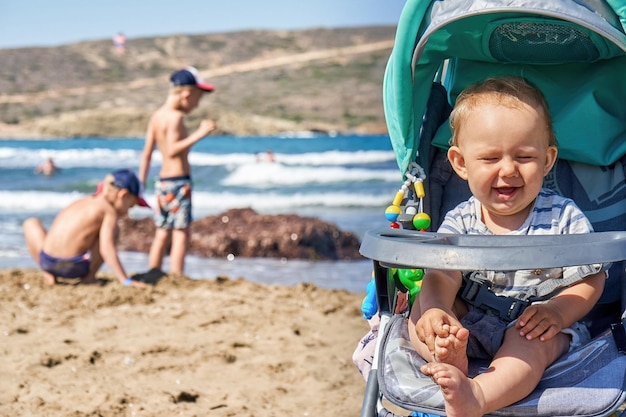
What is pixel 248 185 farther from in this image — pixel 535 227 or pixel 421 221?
pixel 535 227

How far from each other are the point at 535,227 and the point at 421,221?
40 centimetres

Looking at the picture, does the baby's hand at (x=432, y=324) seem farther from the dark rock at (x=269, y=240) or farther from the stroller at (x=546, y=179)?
the dark rock at (x=269, y=240)

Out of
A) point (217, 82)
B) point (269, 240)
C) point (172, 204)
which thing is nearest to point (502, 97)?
point (172, 204)

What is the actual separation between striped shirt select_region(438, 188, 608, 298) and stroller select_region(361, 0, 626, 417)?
0.48 ft

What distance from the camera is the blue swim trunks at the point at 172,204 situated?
22.1ft

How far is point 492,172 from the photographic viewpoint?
8.85 feet

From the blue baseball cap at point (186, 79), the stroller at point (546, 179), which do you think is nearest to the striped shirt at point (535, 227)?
the stroller at point (546, 179)

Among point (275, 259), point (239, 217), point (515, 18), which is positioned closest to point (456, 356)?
point (515, 18)

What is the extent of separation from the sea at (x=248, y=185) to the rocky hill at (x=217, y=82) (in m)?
3.24

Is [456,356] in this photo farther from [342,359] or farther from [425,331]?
[342,359]

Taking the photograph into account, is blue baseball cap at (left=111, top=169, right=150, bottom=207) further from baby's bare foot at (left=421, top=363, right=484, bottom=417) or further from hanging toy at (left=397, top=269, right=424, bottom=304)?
baby's bare foot at (left=421, top=363, right=484, bottom=417)

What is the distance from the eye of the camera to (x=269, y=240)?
8.99 meters

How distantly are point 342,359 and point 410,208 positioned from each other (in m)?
1.95

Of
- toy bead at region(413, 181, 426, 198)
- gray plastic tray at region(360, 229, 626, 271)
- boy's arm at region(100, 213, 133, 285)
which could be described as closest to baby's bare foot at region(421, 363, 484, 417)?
gray plastic tray at region(360, 229, 626, 271)
